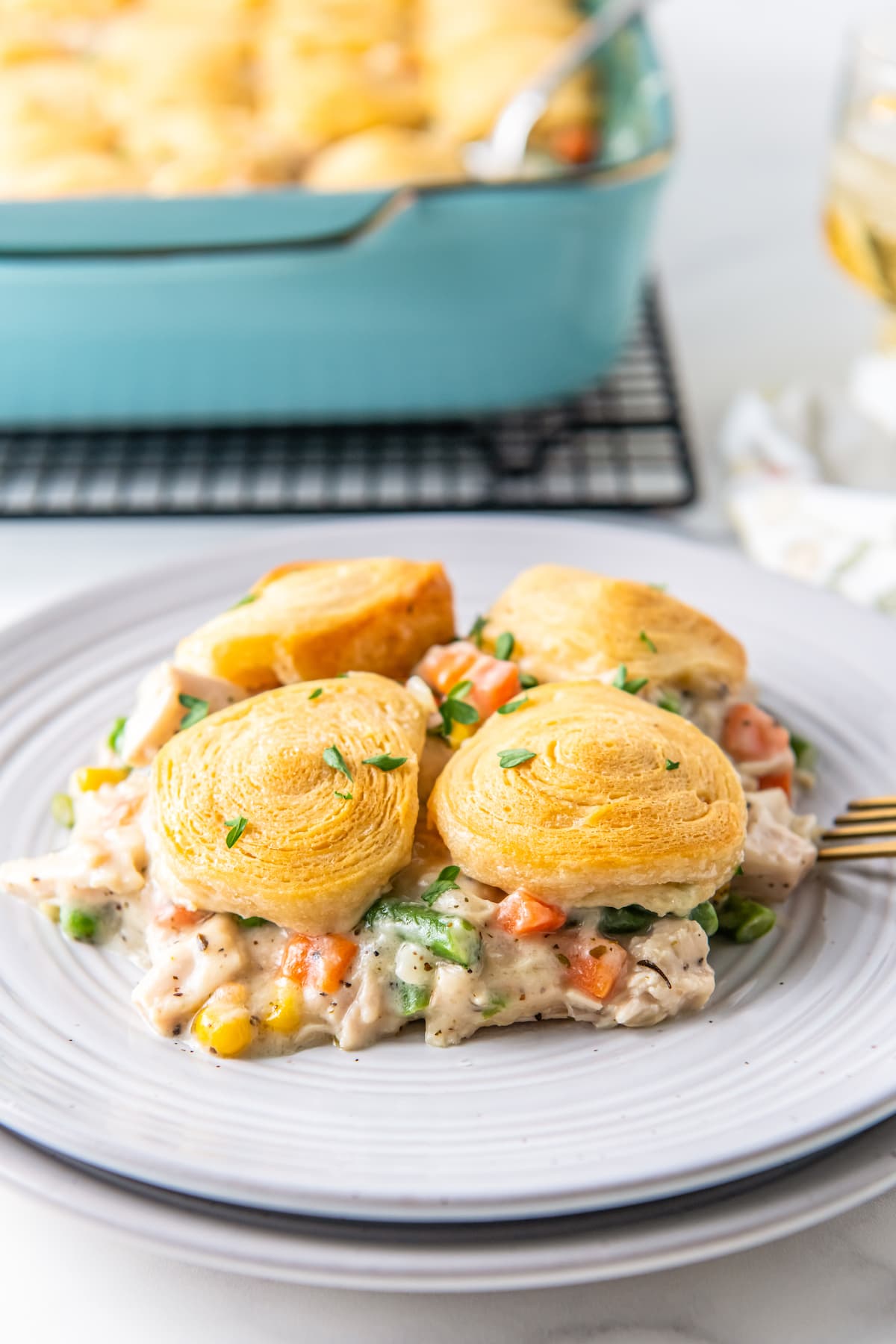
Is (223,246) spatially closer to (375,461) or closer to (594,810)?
(375,461)

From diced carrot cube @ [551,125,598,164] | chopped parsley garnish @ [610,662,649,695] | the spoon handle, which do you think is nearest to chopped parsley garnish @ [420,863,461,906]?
chopped parsley garnish @ [610,662,649,695]

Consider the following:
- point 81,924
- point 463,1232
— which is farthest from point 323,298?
point 463,1232

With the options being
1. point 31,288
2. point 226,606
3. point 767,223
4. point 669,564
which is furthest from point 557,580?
point 767,223

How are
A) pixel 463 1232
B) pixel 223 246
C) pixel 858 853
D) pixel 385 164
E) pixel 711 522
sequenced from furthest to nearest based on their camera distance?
1. pixel 711 522
2. pixel 385 164
3. pixel 223 246
4. pixel 858 853
5. pixel 463 1232

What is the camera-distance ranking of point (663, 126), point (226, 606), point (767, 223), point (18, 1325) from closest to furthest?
point (18, 1325), point (226, 606), point (663, 126), point (767, 223)

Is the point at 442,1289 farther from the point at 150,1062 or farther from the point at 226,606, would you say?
the point at 226,606

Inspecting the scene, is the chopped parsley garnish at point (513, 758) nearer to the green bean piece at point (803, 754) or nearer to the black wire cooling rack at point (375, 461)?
the green bean piece at point (803, 754)

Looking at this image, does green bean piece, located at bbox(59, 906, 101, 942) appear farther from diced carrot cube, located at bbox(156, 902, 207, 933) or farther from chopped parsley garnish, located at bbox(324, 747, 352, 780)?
chopped parsley garnish, located at bbox(324, 747, 352, 780)
